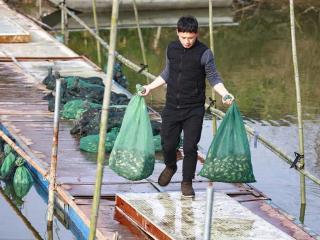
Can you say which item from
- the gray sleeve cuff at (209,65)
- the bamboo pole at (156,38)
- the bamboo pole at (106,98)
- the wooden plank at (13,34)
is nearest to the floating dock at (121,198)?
the bamboo pole at (106,98)

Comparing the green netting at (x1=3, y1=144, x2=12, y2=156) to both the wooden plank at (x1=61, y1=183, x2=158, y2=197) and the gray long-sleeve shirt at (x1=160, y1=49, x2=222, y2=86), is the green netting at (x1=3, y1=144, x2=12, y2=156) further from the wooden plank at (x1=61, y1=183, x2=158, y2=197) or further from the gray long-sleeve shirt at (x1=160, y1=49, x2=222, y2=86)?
the gray long-sleeve shirt at (x1=160, y1=49, x2=222, y2=86)

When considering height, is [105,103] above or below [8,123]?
above

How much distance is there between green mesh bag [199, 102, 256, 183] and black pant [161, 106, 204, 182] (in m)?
0.21

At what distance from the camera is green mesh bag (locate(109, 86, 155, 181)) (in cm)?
780

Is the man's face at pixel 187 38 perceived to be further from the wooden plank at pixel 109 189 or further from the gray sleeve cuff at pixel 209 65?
the wooden plank at pixel 109 189

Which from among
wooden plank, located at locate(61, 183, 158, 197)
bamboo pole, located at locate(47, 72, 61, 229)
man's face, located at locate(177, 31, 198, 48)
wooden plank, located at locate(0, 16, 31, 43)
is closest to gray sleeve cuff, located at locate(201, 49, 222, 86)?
man's face, located at locate(177, 31, 198, 48)

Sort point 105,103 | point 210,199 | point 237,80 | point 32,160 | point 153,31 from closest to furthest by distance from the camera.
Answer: point 210,199 < point 105,103 < point 32,160 < point 237,80 < point 153,31

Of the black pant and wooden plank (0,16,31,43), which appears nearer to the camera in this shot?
the black pant

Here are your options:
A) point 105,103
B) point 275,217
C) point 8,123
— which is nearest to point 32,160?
point 8,123

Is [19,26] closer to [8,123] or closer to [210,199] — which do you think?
[8,123]

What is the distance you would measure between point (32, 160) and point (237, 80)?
697 centimetres

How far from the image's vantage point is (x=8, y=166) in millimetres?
10609

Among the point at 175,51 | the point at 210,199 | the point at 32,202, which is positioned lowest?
the point at 32,202

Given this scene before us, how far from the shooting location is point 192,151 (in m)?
7.86
